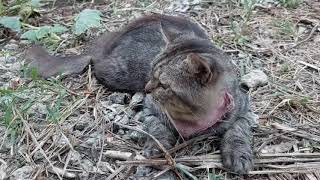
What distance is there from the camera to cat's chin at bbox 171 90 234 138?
8.84 ft

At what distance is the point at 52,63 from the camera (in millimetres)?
3502

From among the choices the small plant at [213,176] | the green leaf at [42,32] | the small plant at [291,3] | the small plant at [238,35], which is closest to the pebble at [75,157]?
the small plant at [213,176]

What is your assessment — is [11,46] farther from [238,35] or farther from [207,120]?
[207,120]

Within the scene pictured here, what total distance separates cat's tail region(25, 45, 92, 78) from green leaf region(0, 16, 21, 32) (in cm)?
33

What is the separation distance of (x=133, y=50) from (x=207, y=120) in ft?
3.24

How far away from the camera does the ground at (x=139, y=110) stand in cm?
265

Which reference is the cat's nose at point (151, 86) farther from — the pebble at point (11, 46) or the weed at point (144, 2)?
the weed at point (144, 2)

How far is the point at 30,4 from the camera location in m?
4.12

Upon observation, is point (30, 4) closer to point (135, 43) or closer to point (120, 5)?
→ point (120, 5)

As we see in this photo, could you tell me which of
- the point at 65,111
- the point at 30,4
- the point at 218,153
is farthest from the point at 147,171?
the point at 30,4

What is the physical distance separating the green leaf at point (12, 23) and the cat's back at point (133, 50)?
661 millimetres

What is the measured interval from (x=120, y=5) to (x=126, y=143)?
6.23ft

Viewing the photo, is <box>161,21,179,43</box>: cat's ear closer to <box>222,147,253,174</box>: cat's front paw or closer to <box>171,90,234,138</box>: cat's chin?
<box>171,90,234,138</box>: cat's chin

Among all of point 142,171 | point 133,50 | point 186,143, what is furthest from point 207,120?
point 133,50
